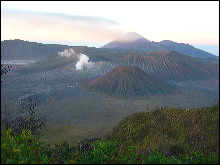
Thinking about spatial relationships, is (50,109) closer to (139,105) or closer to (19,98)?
(19,98)

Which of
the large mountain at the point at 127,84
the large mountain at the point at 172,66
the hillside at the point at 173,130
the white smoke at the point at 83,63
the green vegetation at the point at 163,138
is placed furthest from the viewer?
the white smoke at the point at 83,63

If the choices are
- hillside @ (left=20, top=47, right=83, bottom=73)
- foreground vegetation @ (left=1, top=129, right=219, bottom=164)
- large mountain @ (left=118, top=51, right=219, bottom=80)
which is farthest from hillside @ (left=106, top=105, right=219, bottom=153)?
hillside @ (left=20, top=47, right=83, bottom=73)

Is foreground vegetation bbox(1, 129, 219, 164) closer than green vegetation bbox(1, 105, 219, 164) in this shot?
Yes

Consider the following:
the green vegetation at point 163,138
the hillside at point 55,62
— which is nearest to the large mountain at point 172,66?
the hillside at point 55,62

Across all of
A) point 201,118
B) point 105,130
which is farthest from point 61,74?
point 201,118

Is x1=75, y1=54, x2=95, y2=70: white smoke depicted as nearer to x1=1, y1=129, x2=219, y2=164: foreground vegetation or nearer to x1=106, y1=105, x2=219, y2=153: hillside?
x1=106, y1=105, x2=219, y2=153: hillside

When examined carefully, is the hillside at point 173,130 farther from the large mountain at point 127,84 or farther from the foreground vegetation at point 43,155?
the large mountain at point 127,84
